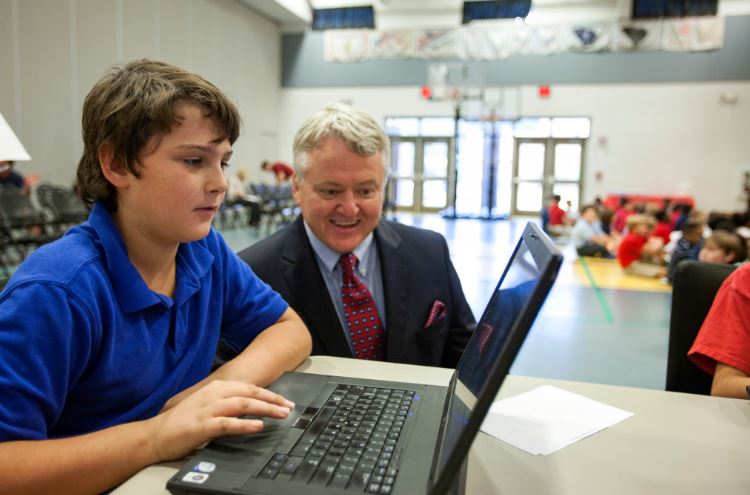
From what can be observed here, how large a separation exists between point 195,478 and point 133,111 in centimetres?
64

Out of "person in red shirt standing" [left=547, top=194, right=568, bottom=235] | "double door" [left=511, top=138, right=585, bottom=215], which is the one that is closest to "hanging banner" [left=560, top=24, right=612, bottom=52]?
"double door" [left=511, top=138, right=585, bottom=215]

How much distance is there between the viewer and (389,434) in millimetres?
865

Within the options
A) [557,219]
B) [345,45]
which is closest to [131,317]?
[557,219]

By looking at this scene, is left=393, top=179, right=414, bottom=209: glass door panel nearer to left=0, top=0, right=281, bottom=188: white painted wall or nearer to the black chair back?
left=0, top=0, right=281, bottom=188: white painted wall

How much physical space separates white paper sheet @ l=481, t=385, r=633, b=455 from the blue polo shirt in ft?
2.07

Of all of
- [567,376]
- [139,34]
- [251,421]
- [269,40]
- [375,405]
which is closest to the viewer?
[251,421]

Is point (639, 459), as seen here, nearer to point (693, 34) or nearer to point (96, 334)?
point (96, 334)

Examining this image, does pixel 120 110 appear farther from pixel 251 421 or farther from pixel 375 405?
pixel 375 405

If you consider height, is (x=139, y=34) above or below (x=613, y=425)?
above

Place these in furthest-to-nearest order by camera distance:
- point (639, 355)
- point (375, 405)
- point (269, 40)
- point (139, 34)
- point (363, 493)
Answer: point (269, 40)
point (139, 34)
point (639, 355)
point (375, 405)
point (363, 493)

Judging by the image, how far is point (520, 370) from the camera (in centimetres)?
371

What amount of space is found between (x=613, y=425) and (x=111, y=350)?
36.6 inches

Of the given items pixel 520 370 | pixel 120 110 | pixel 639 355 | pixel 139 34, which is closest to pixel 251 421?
pixel 120 110

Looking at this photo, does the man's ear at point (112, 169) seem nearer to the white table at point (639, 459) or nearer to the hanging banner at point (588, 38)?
the white table at point (639, 459)
